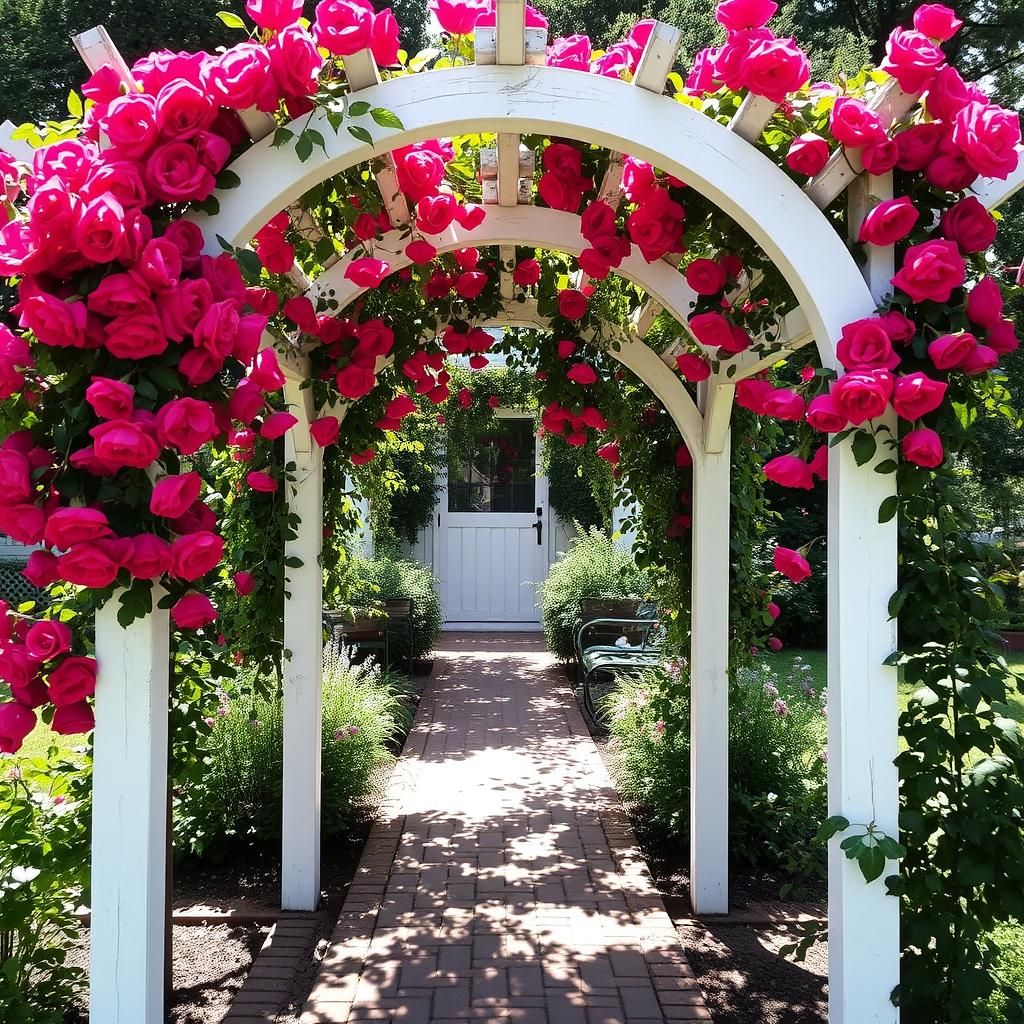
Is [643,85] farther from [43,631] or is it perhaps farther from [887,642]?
[43,631]

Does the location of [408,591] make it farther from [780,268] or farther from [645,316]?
[780,268]

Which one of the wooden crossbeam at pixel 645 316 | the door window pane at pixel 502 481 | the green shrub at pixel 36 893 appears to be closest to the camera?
the green shrub at pixel 36 893

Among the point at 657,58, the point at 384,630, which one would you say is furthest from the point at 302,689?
the point at 384,630

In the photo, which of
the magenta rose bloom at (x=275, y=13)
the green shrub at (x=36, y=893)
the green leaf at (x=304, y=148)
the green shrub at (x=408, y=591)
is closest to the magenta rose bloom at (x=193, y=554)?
the green leaf at (x=304, y=148)

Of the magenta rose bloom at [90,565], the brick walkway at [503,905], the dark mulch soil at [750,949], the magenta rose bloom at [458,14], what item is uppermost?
the magenta rose bloom at [458,14]

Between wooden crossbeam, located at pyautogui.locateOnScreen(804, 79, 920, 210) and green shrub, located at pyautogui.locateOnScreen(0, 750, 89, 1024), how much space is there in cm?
237

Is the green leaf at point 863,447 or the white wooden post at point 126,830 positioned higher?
the green leaf at point 863,447

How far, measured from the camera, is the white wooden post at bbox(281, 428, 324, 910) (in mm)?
3428

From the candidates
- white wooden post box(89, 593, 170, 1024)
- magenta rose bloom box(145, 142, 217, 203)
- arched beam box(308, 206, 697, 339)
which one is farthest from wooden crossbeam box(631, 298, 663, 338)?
white wooden post box(89, 593, 170, 1024)

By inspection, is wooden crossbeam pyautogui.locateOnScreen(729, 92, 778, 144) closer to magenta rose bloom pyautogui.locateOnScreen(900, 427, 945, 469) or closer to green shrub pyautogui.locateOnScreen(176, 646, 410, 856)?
magenta rose bloom pyautogui.locateOnScreen(900, 427, 945, 469)

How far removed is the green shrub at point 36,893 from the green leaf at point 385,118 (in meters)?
1.89

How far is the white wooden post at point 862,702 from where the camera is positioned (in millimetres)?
1819

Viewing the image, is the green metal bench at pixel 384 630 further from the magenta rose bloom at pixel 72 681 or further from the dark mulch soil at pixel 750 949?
the magenta rose bloom at pixel 72 681

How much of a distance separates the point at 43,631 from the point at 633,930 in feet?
7.54
